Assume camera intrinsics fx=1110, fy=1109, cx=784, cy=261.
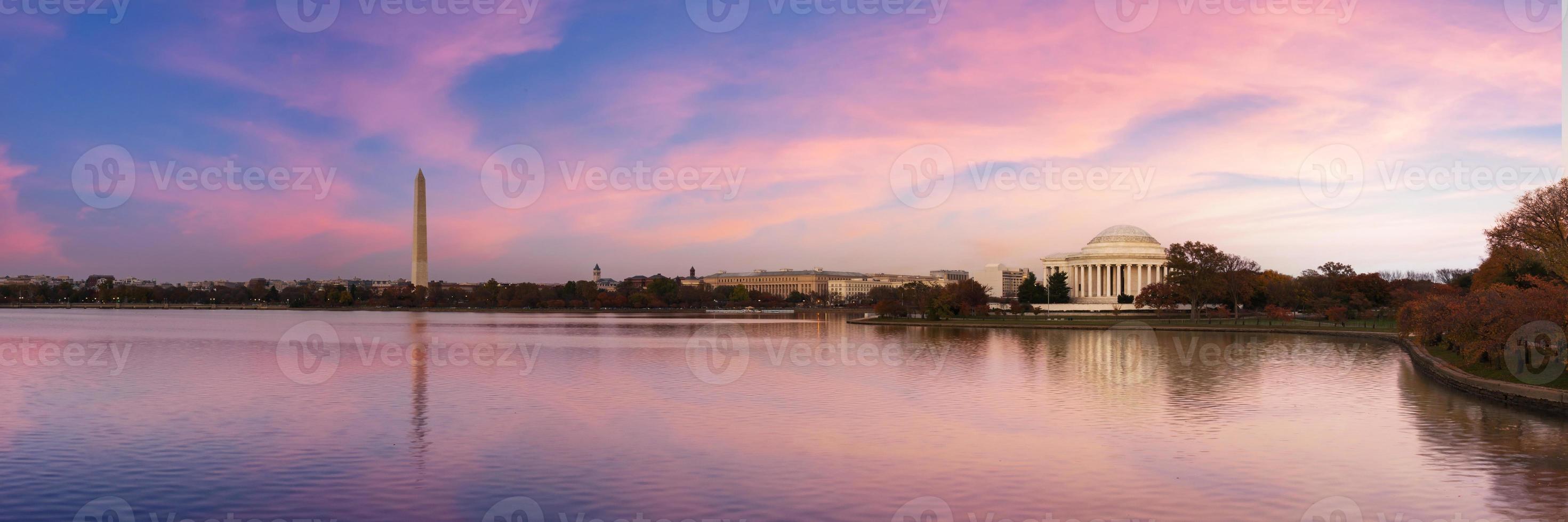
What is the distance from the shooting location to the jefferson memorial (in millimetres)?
122125

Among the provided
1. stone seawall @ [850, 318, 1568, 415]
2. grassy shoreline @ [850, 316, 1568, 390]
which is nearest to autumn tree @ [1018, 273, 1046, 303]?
grassy shoreline @ [850, 316, 1568, 390]

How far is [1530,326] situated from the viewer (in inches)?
1173

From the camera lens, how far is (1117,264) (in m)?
122

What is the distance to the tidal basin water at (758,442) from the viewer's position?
14.3 m

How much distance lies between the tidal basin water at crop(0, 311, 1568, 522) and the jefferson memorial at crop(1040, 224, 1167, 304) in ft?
270

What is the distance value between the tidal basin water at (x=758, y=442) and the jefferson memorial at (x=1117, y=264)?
82415 millimetres

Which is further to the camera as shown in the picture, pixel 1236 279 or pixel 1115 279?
pixel 1115 279

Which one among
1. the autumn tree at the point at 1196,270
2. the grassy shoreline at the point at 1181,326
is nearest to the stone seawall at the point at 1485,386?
the grassy shoreline at the point at 1181,326

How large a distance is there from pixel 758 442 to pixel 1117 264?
10880cm

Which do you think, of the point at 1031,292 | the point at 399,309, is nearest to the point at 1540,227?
the point at 1031,292

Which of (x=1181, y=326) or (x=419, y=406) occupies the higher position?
(x=1181, y=326)

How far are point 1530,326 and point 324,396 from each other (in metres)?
31.3

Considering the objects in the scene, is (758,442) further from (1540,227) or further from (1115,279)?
(1115,279)

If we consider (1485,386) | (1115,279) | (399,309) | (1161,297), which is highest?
(1115,279)
